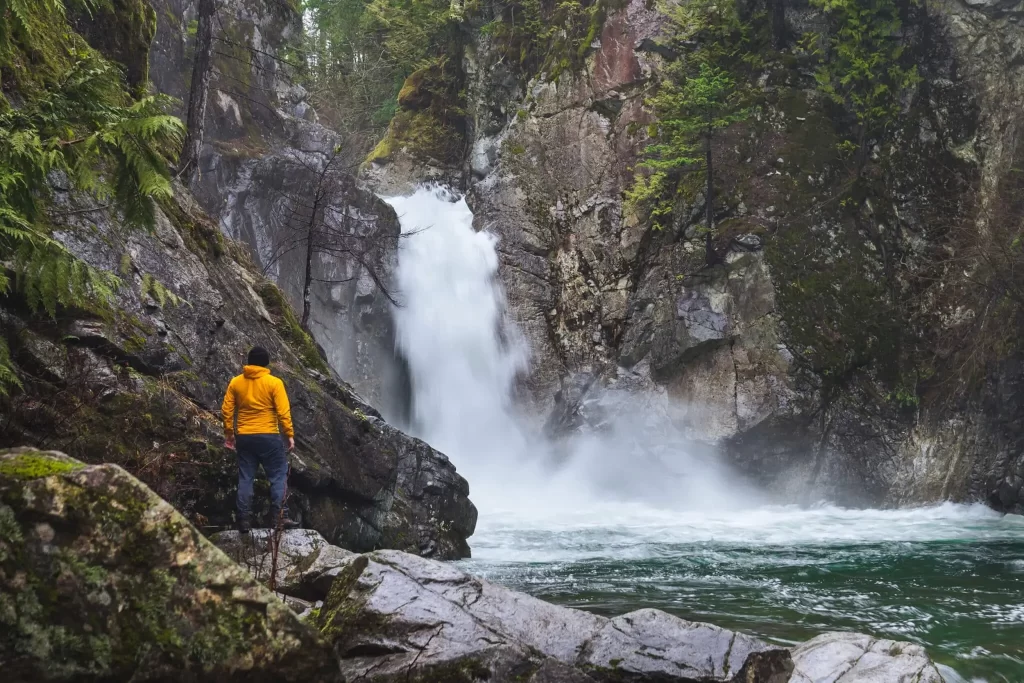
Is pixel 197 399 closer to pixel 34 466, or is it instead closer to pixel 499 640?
pixel 499 640

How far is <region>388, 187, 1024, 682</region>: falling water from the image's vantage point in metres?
8.32

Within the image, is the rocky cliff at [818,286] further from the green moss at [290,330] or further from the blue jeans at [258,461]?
the blue jeans at [258,461]

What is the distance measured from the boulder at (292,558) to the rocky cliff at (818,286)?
1157cm

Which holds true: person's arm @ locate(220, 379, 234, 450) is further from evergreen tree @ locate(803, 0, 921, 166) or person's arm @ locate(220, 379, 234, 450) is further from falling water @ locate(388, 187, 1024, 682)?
evergreen tree @ locate(803, 0, 921, 166)

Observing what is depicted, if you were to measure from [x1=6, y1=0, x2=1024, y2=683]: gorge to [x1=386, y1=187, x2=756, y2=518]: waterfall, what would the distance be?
87 millimetres

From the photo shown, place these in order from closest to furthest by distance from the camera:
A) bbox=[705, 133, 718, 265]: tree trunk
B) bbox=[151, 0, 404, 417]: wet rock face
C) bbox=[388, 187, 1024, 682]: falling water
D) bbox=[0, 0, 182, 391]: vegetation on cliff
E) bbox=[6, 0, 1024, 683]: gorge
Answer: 1. bbox=[0, 0, 182, 391]: vegetation on cliff
2. bbox=[6, 0, 1024, 683]: gorge
3. bbox=[388, 187, 1024, 682]: falling water
4. bbox=[705, 133, 718, 265]: tree trunk
5. bbox=[151, 0, 404, 417]: wet rock face

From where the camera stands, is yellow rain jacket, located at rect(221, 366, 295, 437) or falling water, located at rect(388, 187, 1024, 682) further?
falling water, located at rect(388, 187, 1024, 682)

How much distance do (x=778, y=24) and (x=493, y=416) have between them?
12427 mm

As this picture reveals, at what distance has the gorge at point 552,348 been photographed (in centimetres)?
521

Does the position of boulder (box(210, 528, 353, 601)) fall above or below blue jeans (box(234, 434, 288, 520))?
below

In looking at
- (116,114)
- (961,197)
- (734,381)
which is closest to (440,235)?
(734,381)

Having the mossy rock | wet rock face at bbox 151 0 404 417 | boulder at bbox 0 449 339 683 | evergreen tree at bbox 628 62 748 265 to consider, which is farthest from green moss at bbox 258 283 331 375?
evergreen tree at bbox 628 62 748 265

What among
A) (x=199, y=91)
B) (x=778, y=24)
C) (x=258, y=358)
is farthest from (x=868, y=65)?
(x=258, y=358)

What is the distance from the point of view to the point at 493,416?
20.9m
